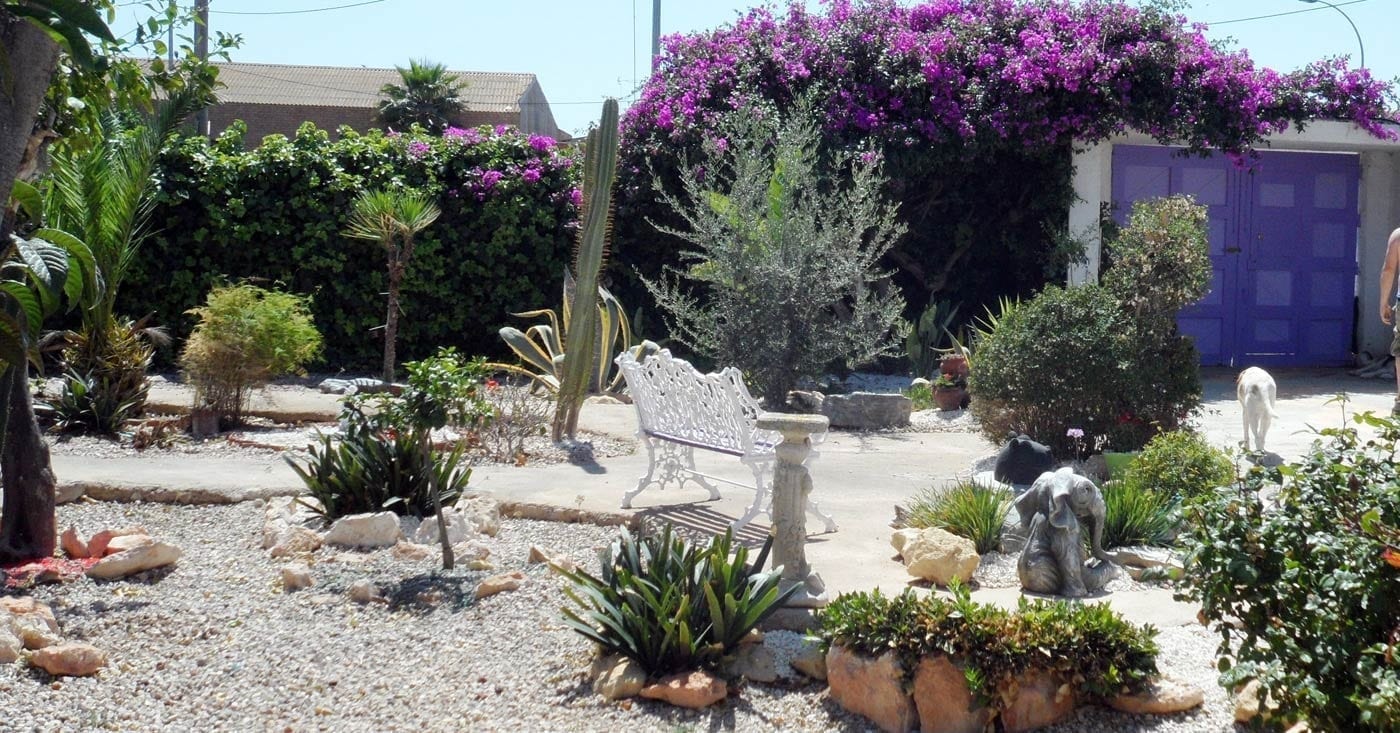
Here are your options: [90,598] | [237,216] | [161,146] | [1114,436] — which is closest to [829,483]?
[1114,436]

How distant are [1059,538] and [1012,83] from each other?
7849mm

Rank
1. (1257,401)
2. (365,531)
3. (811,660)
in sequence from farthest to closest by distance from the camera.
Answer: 1. (1257,401)
2. (365,531)
3. (811,660)

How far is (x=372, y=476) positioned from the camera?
607 centimetres

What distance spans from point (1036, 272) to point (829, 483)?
6.45m

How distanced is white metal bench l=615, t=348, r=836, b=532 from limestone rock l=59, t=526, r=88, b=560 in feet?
7.92

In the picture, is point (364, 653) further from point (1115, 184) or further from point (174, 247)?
point (1115, 184)

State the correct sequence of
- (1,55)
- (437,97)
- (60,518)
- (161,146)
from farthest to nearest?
(437,97), (161,146), (60,518), (1,55)

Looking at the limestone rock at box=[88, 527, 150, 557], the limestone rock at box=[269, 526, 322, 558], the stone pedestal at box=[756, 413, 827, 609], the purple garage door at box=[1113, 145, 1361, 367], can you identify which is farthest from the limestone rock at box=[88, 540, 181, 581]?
the purple garage door at box=[1113, 145, 1361, 367]

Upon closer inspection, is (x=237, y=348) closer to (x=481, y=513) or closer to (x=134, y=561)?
(x=481, y=513)

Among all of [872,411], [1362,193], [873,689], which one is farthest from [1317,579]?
[1362,193]

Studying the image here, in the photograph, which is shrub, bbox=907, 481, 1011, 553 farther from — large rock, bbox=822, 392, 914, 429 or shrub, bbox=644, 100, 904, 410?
shrub, bbox=644, 100, 904, 410

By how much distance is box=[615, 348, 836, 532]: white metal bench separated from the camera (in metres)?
5.76

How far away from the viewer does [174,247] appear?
1205 cm

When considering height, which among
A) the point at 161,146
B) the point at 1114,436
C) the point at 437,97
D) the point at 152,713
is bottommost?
the point at 152,713
